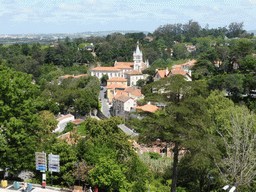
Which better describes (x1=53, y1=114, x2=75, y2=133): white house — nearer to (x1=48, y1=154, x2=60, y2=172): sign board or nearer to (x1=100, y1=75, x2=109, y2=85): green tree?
(x1=48, y1=154, x2=60, y2=172): sign board

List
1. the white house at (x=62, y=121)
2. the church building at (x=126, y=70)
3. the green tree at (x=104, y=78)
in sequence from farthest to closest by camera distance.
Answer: the green tree at (x=104, y=78)
the church building at (x=126, y=70)
the white house at (x=62, y=121)

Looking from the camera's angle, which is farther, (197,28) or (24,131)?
(197,28)

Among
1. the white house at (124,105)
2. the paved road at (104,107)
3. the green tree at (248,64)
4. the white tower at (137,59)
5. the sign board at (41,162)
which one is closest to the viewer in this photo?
the sign board at (41,162)

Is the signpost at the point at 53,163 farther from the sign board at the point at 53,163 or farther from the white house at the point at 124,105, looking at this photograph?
the white house at the point at 124,105

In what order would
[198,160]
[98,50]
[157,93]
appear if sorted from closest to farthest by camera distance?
1. [198,160]
2. [157,93]
3. [98,50]

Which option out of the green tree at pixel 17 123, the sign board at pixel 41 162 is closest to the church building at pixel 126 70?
the green tree at pixel 17 123

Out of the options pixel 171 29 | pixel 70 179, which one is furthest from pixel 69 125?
pixel 171 29

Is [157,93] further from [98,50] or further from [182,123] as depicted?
[98,50]

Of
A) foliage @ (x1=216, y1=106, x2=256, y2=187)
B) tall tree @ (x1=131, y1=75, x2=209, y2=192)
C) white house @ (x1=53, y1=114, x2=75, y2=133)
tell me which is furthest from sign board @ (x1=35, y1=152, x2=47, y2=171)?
white house @ (x1=53, y1=114, x2=75, y2=133)
